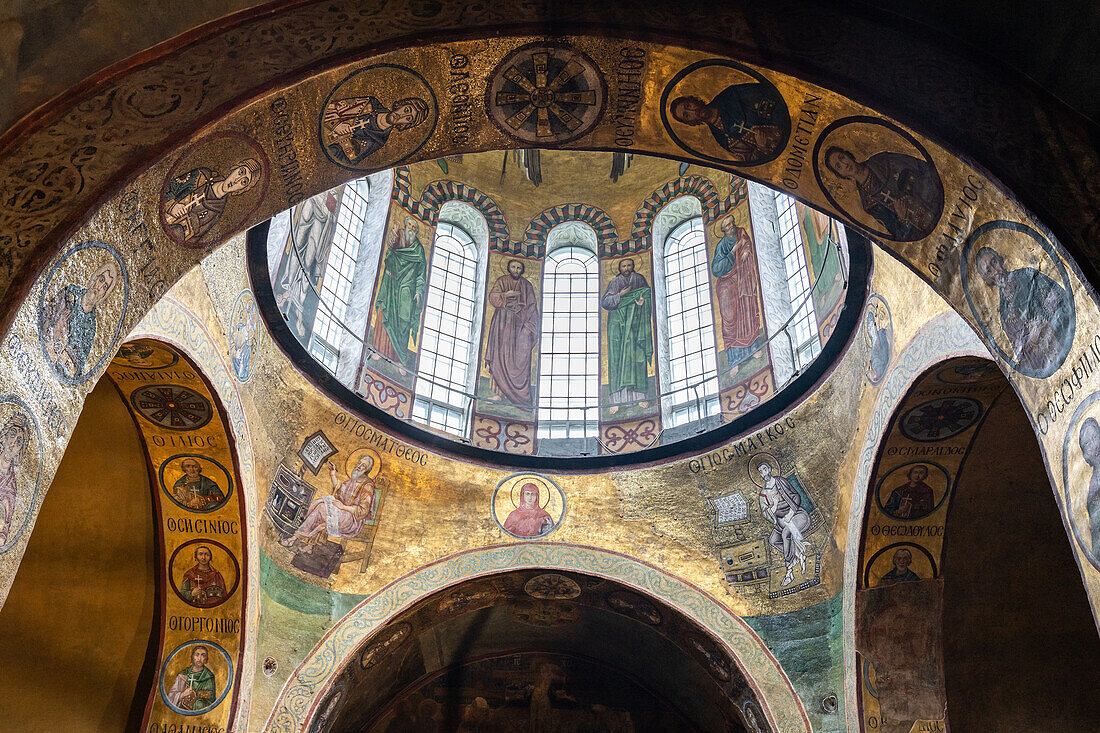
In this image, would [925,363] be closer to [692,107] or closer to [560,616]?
[692,107]

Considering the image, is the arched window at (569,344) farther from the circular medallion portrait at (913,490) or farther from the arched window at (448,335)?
the circular medallion portrait at (913,490)

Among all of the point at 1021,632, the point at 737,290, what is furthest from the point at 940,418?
the point at 737,290

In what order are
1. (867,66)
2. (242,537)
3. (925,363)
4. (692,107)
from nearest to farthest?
(867,66)
(692,107)
(925,363)
(242,537)

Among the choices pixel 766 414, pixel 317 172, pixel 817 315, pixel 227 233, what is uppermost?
pixel 817 315

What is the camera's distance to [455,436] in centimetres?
1373

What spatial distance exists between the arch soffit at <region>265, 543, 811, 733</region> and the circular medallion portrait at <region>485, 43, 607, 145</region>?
7179 mm

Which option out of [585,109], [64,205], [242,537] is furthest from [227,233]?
[242,537]

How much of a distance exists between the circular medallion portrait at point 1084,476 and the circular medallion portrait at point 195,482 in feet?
27.2

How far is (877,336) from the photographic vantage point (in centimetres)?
1038

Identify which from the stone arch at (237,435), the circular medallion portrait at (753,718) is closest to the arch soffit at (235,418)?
the stone arch at (237,435)

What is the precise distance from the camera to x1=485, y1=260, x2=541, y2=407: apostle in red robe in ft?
48.0

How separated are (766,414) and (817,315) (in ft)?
4.73

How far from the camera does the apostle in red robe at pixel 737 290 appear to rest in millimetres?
13719

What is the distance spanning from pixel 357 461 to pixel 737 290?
600cm
